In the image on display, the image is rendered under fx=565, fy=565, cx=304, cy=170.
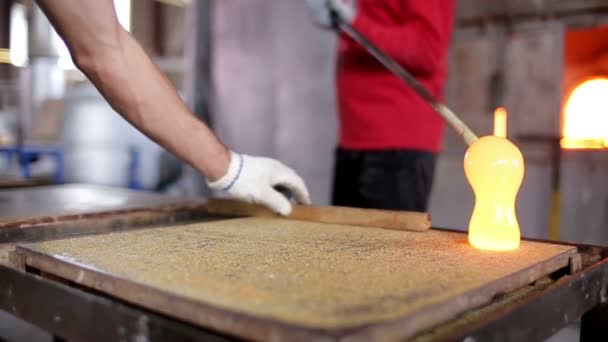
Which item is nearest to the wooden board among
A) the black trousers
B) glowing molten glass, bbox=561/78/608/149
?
the black trousers

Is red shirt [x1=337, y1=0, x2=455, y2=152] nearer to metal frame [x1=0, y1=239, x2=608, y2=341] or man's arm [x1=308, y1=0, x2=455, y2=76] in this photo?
man's arm [x1=308, y1=0, x2=455, y2=76]

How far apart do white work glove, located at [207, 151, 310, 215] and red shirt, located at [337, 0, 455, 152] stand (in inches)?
A: 17.6

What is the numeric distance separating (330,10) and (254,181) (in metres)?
0.70

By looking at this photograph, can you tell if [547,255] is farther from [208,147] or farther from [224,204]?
[224,204]

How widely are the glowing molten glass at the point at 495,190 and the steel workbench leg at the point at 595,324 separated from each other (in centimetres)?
15

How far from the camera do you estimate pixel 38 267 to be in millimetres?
790

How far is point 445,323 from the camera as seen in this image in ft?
1.99

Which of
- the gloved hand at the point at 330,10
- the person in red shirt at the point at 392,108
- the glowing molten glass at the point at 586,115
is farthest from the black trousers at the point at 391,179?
the glowing molten glass at the point at 586,115

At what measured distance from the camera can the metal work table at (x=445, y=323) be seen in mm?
573

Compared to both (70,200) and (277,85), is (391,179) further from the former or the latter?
(277,85)

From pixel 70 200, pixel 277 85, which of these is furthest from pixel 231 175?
pixel 277 85

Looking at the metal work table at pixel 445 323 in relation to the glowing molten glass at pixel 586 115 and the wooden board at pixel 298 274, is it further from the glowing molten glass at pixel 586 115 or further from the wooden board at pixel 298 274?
the glowing molten glass at pixel 586 115

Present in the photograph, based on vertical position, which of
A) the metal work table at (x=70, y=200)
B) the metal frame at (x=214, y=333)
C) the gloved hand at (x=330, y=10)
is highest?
the gloved hand at (x=330, y=10)

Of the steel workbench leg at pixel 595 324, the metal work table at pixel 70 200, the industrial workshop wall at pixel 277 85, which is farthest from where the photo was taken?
the industrial workshop wall at pixel 277 85
